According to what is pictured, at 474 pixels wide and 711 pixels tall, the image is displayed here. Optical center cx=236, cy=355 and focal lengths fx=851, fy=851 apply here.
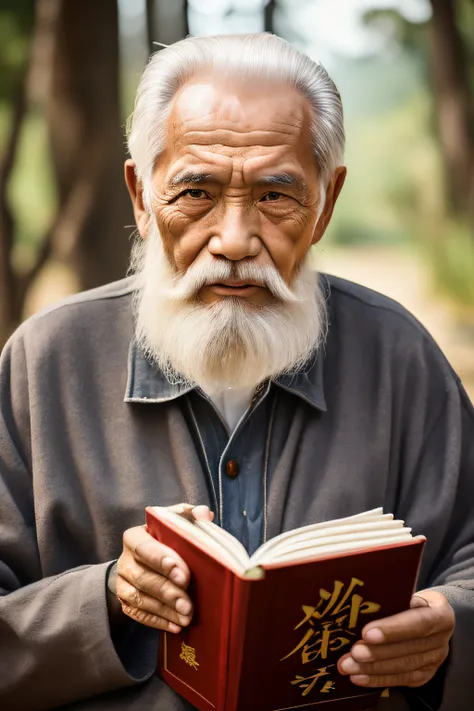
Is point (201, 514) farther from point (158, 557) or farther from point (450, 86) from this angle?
point (450, 86)

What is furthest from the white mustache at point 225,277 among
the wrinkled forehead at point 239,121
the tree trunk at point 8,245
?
the tree trunk at point 8,245

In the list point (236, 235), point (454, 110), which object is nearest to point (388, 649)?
point (236, 235)

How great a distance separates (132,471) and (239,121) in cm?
90

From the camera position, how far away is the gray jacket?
6.63 ft

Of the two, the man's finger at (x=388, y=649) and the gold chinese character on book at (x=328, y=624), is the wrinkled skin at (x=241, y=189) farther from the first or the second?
the gold chinese character on book at (x=328, y=624)

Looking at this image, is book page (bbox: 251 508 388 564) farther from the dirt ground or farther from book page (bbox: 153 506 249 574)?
the dirt ground

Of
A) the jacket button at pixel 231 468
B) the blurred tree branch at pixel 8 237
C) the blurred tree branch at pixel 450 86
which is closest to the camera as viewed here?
the jacket button at pixel 231 468

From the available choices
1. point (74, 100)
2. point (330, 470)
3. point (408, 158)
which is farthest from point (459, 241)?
point (330, 470)

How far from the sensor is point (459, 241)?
6.88 metres

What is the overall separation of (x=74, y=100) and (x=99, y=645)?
4.36m

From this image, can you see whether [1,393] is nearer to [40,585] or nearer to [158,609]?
[40,585]

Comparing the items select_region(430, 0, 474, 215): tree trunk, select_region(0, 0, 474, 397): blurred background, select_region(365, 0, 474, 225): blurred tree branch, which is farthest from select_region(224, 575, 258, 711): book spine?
select_region(430, 0, 474, 215): tree trunk

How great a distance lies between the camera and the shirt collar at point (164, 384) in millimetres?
2201

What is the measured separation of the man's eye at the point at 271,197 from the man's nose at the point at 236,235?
0.15 ft
